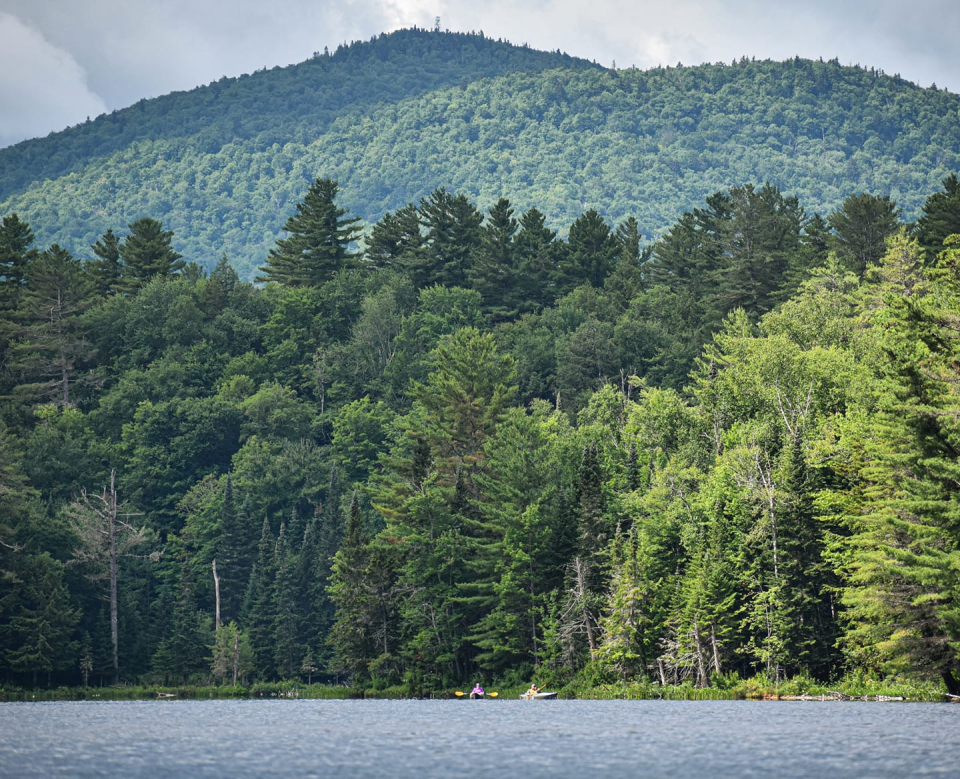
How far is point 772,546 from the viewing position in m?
63.3

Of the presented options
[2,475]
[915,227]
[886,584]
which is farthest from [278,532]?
[886,584]

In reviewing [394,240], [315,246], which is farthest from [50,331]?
[394,240]

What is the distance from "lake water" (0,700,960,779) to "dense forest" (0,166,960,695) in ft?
34.4

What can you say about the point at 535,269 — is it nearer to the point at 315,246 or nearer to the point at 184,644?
the point at 315,246

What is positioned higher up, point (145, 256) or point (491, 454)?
point (145, 256)

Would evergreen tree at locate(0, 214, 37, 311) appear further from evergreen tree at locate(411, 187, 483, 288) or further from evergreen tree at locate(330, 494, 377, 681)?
evergreen tree at locate(330, 494, 377, 681)

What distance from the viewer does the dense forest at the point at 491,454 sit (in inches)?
2367

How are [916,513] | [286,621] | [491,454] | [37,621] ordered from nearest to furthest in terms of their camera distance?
1. [916,513]
2. [491,454]
3. [37,621]
4. [286,621]

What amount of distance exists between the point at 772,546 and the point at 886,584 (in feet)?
40.5

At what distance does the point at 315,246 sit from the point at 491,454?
71967 mm

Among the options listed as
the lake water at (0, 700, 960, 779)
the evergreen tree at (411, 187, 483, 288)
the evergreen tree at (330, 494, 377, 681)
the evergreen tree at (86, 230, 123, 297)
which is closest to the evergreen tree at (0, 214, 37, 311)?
the evergreen tree at (86, 230, 123, 297)

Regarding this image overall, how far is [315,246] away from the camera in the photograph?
153250 millimetres

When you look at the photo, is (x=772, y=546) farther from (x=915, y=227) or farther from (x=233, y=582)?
(x=233, y=582)

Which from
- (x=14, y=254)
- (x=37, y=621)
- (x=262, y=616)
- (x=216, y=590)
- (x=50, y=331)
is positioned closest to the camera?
(x=37, y=621)
